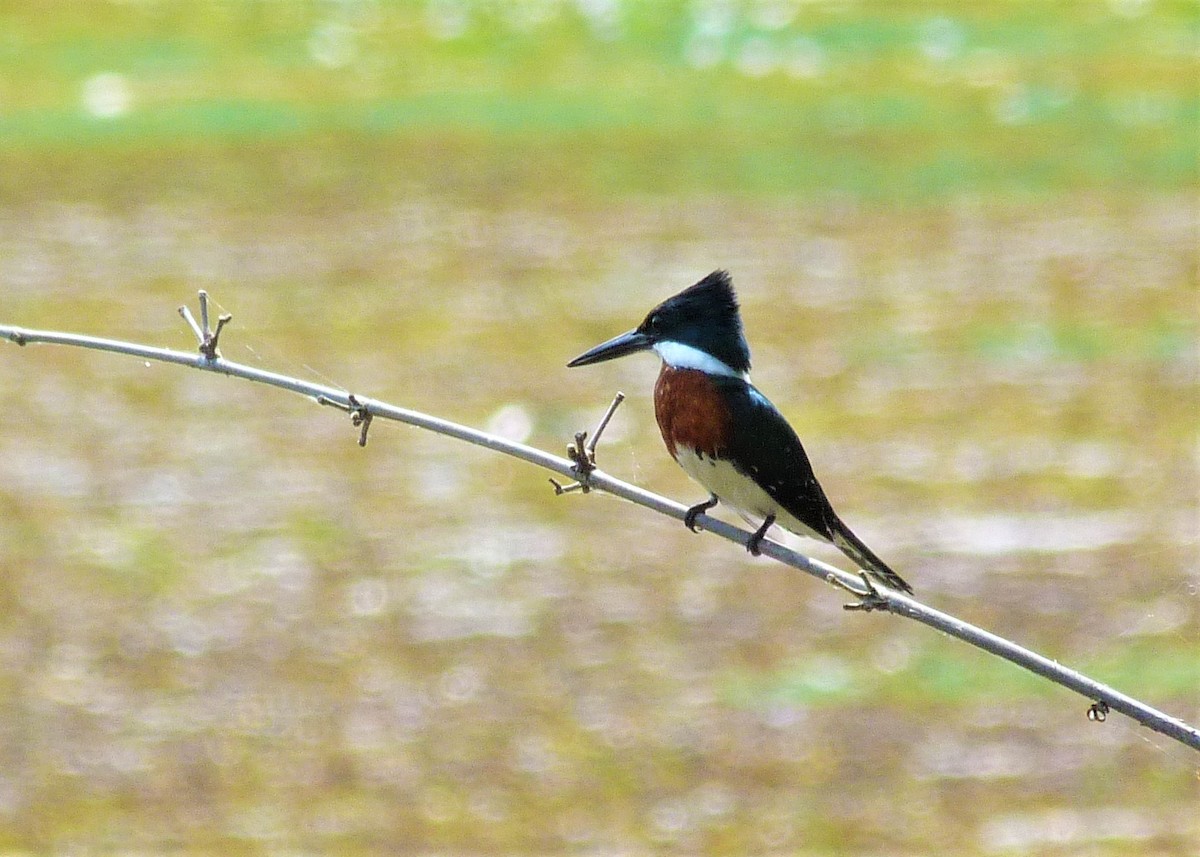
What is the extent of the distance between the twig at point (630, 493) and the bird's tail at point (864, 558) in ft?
0.80

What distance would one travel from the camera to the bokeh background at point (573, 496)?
859 cm

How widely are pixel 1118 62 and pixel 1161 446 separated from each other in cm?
1315

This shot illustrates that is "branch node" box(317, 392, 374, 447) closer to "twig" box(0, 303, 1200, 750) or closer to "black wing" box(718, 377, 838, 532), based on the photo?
→ "twig" box(0, 303, 1200, 750)

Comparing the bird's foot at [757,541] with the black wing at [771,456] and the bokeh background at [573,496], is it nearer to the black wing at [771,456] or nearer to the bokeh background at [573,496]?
the black wing at [771,456]

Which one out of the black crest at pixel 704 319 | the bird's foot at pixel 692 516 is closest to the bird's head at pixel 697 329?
the black crest at pixel 704 319

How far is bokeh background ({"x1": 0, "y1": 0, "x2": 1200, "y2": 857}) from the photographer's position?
8.59 m

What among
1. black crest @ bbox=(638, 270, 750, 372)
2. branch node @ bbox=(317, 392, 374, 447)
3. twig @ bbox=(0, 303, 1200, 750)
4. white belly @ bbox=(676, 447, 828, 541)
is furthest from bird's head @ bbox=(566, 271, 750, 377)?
branch node @ bbox=(317, 392, 374, 447)

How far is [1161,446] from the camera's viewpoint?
12172mm

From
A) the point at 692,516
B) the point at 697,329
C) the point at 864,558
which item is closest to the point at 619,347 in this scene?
the point at 697,329

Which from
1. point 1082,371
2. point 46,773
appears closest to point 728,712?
point 46,773

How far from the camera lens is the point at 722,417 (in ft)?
13.5

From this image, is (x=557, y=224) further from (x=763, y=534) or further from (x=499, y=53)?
(x=763, y=534)

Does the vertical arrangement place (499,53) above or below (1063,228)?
above

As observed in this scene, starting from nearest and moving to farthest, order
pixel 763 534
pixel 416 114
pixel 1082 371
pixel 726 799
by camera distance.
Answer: pixel 763 534
pixel 726 799
pixel 1082 371
pixel 416 114
